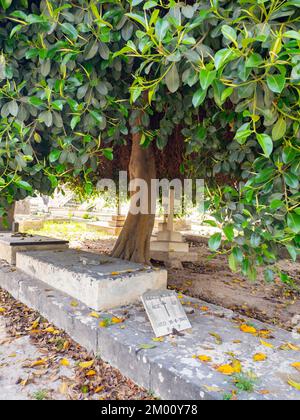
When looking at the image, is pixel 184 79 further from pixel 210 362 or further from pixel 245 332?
pixel 245 332

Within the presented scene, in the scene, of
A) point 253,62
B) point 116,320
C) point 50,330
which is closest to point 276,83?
point 253,62

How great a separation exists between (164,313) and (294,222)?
4.59ft

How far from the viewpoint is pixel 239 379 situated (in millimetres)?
1844

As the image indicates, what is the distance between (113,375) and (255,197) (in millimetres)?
Answer: 1556

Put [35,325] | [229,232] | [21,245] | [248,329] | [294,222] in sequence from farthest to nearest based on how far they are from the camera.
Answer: [21,245] < [35,325] < [248,329] < [229,232] < [294,222]

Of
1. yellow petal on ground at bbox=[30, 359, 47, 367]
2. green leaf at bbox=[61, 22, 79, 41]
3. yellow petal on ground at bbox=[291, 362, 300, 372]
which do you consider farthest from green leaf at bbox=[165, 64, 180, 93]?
yellow petal on ground at bbox=[30, 359, 47, 367]

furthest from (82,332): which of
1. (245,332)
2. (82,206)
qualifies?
(82,206)

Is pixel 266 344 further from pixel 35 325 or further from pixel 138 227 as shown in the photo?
pixel 138 227

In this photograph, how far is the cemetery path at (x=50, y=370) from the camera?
213 cm

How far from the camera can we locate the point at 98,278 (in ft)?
9.48

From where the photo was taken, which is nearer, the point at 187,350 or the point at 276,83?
the point at 276,83

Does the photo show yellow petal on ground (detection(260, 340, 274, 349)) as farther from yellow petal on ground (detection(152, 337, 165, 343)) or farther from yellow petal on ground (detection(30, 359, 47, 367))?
yellow petal on ground (detection(30, 359, 47, 367))

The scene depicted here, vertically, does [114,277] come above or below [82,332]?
above

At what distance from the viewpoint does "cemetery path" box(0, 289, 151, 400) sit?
83.7 inches
